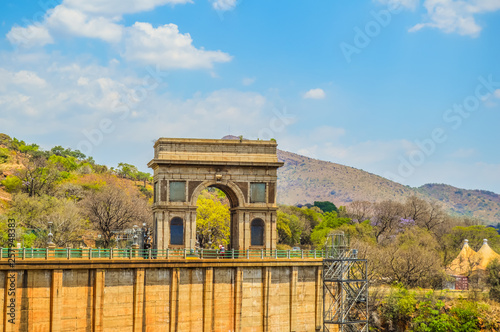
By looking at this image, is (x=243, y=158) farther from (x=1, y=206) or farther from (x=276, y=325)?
(x=1, y=206)

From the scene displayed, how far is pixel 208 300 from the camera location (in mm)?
46781

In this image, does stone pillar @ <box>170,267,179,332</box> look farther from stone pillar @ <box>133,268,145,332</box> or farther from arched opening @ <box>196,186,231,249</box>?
arched opening @ <box>196,186,231,249</box>

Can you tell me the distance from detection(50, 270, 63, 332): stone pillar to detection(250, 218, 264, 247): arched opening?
16418 millimetres

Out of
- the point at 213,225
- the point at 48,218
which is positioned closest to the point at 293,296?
the point at 48,218

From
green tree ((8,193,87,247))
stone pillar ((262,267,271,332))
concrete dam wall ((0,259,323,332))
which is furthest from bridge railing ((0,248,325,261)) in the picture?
green tree ((8,193,87,247))

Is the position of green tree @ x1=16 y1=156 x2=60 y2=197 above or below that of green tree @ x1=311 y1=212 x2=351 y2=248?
above

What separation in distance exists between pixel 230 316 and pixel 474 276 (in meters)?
40.1

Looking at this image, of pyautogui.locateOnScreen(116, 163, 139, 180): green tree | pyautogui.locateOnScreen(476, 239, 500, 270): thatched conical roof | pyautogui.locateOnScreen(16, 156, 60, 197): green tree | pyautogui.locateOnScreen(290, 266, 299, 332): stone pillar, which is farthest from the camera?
pyautogui.locateOnScreen(116, 163, 139, 180): green tree

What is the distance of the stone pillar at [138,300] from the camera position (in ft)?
144

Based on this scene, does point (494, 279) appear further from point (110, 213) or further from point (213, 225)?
point (110, 213)

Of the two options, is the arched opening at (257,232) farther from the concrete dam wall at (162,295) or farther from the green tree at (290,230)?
the green tree at (290,230)

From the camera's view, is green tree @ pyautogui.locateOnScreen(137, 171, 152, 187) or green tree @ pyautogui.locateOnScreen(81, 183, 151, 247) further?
green tree @ pyautogui.locateOnScreen(137, 171, 152, 187)

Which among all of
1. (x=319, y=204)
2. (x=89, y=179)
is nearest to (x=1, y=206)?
(x=89, y=179)

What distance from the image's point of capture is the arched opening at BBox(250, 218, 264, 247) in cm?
5225
